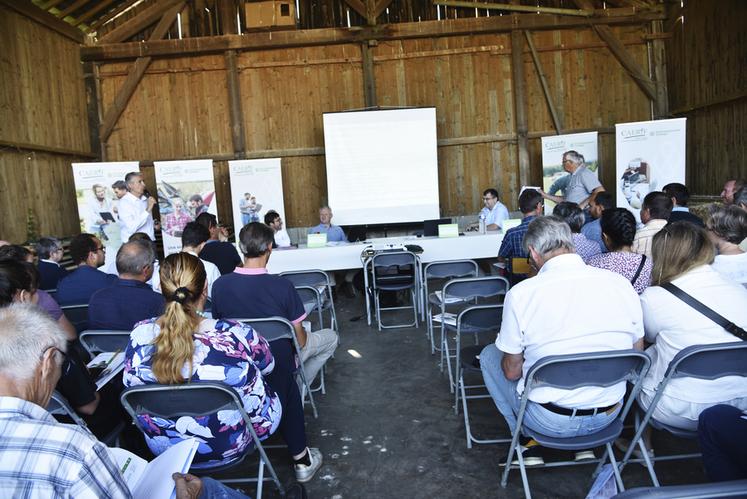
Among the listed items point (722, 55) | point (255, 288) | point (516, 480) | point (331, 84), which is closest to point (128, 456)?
point (255, 288)

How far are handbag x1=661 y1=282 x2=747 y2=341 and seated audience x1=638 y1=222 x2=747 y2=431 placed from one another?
14mm

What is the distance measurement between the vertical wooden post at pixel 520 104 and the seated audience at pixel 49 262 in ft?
22.7

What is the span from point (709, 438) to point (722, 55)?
7737 millimetres

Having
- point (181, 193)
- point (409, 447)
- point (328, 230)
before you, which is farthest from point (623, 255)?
point (181, 193)

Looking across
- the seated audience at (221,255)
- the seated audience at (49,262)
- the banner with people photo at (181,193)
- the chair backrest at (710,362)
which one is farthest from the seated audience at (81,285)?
the banner with people photo at (181,193)

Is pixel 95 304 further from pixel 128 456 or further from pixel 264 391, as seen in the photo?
pixel 128 456

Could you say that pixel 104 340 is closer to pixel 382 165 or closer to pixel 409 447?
pixel 409 447

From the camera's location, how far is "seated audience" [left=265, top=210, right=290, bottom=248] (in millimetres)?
6727

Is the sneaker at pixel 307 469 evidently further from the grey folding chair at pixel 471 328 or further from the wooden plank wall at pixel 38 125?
the wooden plank wall at pixel 38 125

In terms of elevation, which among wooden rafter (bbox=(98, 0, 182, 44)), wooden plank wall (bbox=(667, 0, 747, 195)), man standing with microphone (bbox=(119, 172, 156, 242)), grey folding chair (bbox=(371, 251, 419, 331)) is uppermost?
wooden rafter (bbox=(98, 0, 182, 44))

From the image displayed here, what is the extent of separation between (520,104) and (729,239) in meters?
6.38

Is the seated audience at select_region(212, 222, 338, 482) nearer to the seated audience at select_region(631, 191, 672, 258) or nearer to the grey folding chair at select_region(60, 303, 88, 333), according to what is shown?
the grey folding chair at select_region(60, 303, 88, 333)

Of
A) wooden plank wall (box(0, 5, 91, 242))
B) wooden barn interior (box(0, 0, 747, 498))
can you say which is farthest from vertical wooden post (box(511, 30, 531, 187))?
wooden plank wall (box(0, 5, 91, 242))

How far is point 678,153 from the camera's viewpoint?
24.9 ft
